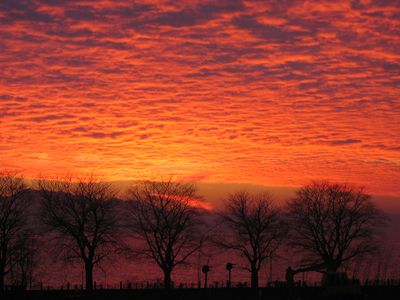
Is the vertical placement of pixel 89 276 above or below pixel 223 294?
above

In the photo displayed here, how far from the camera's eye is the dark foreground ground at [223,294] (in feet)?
226

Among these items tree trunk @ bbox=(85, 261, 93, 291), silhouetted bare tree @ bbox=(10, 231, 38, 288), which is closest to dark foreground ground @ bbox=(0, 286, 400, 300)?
tree trunk @ bbox=(85, 261, 93, 291)

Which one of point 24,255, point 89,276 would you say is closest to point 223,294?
point 89,276

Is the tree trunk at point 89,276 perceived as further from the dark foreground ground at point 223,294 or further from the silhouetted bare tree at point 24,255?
the silhouetted bare tree at point 24,255

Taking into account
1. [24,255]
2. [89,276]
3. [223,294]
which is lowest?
[223,294]

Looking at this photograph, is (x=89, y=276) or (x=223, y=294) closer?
(x=223, y=294)

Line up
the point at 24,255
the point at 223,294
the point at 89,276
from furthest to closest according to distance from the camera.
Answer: the point at 24,255 < the point at 89,276 < the point at 223,294

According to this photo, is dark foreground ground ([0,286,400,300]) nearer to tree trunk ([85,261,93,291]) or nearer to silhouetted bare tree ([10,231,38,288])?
tree trunk ([85,261,93,291])

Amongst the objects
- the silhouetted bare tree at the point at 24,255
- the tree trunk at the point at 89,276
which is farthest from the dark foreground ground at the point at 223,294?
the silhouetted bare tree at the point at 24,255

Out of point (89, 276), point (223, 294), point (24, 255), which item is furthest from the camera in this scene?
point (24, 255)

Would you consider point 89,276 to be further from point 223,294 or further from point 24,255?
point 223,294

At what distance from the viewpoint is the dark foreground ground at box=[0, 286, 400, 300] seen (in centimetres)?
6881

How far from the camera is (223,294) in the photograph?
8081cm

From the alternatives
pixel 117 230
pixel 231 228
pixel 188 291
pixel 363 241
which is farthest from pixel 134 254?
pixel 363 241
